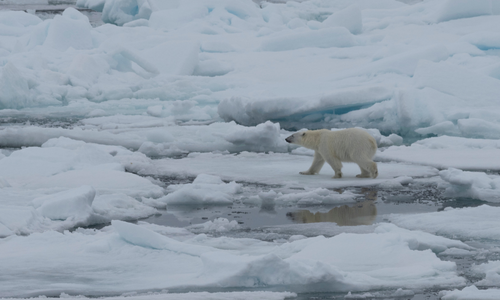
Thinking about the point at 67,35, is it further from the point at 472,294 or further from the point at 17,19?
the point at 472,294

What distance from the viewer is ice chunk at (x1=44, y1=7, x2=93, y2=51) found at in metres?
15.8

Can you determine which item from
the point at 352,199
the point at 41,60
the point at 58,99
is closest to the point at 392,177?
the point at 352,199

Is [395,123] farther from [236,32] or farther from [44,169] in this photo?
[236,32]

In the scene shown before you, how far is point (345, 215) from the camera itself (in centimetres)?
455

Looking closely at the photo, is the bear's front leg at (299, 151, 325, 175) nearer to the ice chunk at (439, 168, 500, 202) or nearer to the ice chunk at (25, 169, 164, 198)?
the ice chunk at (439, 168, 500, 202)

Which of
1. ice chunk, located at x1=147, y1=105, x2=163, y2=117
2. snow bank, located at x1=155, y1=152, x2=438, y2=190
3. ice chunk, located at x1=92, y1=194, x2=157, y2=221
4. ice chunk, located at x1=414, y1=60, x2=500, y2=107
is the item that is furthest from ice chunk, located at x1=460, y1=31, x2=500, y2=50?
ice chunk, located at x1=92, y1=194, x2=157, y2=221

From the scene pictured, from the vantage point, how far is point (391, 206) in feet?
16.0

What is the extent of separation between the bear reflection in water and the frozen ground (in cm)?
3

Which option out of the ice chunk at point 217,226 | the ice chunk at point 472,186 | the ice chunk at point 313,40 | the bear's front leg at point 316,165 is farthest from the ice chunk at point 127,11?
the ice chunk at point 217,226

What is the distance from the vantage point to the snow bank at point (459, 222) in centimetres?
390

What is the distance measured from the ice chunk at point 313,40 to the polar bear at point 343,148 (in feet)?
32.4

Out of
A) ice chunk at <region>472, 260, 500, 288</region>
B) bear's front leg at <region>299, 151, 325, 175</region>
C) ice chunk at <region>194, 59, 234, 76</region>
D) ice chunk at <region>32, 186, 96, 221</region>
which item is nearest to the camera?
ice chunk at <region>472, 260, 500, 288</region>

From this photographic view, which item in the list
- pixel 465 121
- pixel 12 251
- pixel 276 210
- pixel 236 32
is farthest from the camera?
pixel 236 32

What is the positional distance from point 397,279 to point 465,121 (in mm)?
6120
